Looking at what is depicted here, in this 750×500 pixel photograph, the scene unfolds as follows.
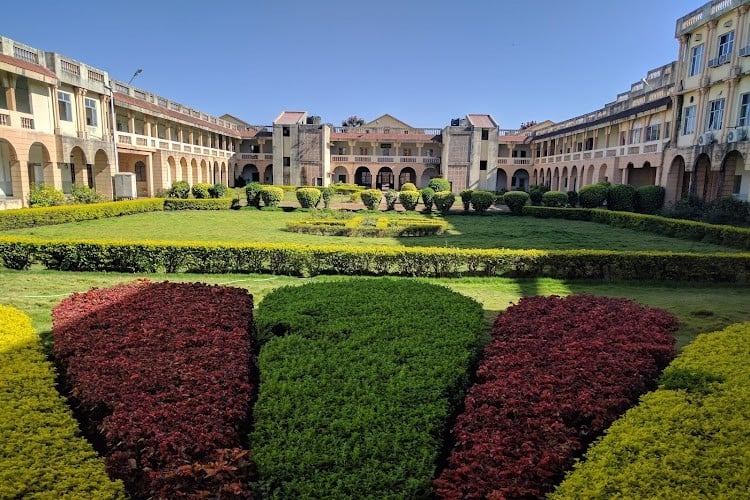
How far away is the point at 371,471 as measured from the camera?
3084mm

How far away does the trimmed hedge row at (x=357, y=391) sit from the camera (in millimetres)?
3094

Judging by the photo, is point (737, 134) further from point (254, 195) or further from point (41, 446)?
point (41, 446)

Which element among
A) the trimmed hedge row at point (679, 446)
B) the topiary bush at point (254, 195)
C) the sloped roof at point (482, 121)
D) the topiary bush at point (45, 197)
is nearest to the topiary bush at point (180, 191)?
the topiary bush at point (254, 195)

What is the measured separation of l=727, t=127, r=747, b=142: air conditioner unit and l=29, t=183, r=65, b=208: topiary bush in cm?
2764

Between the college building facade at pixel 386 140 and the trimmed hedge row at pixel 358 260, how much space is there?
11693 mm

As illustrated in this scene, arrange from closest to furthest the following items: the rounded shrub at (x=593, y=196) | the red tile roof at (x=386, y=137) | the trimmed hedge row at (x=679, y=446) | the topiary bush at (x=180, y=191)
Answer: the trimmed hedge row at (x=679, y=446), the rounded shrub at (x=593, y=196), the topiary bush at (x=180, y=191), the red tile roof at (x=386, y=137)

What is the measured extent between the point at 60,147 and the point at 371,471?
78.7 ft

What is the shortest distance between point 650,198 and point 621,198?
141cm

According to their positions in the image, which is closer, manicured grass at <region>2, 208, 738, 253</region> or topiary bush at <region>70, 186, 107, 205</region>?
manicured grass at <region>2, 208, 738, 253</region>

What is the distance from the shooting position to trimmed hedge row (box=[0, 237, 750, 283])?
34.3 ft

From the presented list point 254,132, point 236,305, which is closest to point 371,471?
point 236,305

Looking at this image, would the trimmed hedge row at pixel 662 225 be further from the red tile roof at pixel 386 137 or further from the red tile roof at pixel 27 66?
the red tile roof at pixel 386 137

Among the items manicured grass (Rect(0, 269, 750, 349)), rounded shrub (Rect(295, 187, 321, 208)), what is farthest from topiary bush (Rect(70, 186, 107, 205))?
manicured grass (Rect(0, 269, 750, 349))

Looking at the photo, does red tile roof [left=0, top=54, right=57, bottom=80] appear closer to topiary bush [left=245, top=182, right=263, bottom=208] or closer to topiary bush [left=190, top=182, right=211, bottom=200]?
topiary bush [left=190, top=182, right=211, bottom=200]
